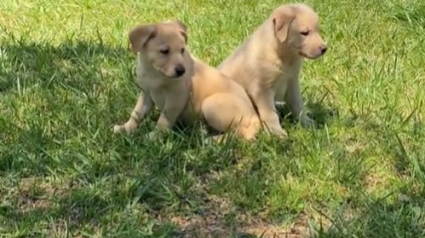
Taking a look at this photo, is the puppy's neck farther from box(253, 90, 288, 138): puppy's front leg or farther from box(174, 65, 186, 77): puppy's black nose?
box(174, 65, 186, 77): puppy's black nose

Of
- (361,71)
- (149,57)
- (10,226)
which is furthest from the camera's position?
(361,71)

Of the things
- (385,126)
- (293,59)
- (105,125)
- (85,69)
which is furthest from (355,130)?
(85,69)

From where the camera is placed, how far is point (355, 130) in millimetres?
5039

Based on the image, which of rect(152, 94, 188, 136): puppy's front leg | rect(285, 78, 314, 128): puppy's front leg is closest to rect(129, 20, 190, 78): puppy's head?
rect(152, 94, 188, 136): puppy's front leg

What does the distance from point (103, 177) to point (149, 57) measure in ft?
2.35

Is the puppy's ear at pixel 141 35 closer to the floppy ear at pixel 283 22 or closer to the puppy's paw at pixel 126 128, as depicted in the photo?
the puppy's paw at pixel 126 128

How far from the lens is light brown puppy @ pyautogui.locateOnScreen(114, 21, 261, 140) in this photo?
15.3ft

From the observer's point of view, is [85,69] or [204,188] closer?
[204,188]

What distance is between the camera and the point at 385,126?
5.04m

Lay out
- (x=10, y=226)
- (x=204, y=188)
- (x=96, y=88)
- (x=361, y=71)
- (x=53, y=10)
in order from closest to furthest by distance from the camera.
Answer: (x=10, y=226) < (x=204, y=188) < (x=96, y=88) < (x=361, y=71) < (x=53, y=10)

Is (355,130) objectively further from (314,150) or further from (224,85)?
(224,85)

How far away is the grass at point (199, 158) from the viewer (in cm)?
407

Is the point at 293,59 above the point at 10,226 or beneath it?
above

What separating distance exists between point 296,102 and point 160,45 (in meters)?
→ 0.96
